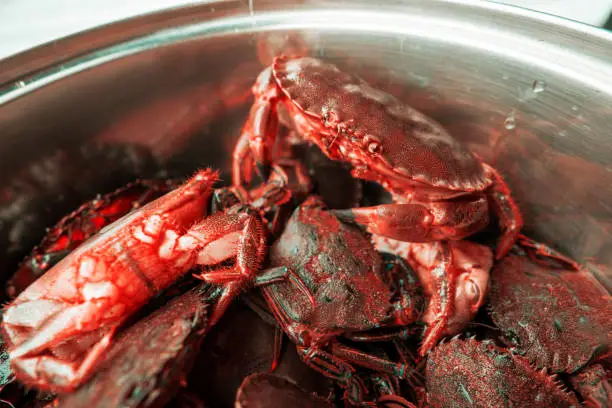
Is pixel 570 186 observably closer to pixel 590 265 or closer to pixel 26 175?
pixel 590 265

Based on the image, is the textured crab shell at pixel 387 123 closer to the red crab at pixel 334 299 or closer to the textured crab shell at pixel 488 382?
the red crab at pixel 334 299

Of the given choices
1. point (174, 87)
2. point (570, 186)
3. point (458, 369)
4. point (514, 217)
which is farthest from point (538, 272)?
point (174, 87)

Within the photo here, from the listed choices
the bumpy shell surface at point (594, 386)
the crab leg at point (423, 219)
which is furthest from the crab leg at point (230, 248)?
the bumpy shell surface at point (594, 386)

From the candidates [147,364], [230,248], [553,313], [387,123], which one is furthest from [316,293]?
[553,313]

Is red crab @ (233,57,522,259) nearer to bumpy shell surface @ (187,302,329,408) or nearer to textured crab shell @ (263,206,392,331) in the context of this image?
textured crab shell @ (263,206,392,331)

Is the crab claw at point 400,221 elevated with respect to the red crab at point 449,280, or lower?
elevated
